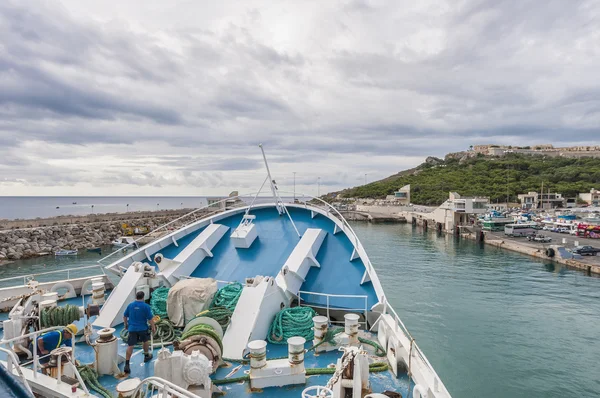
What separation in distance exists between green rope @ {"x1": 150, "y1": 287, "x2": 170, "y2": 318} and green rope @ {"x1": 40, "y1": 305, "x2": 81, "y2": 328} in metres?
1.30

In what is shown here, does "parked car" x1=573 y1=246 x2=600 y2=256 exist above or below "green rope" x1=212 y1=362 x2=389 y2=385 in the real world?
below

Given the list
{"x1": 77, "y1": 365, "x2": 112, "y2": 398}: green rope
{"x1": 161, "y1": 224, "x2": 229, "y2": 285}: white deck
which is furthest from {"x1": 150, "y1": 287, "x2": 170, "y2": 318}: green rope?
{"x1": 77, "y1": 365, "x2": 112, "y2": 398}: green rope

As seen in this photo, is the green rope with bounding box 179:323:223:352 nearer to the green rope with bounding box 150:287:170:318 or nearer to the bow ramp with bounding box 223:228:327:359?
the bow ramp with bounding box 223:228:327:359

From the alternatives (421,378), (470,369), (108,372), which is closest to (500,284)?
(470,369)

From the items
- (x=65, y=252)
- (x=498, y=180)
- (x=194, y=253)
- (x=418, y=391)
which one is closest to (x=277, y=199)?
(x=194, y=253)

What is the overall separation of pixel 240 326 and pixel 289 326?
0.94 meters

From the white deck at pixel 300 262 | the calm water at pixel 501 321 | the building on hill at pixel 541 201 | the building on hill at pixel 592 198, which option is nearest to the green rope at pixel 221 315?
the white deck at pixel 300 262

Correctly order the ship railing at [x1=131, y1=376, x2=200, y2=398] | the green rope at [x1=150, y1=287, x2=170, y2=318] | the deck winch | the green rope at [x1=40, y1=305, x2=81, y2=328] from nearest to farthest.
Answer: the ship railing at [x1=131, y1=376, x2=200, y2=398], the deck winch, the green rope at [x1=40, y1=305, x2=81, y2=328], the green rope at [x1=150, y1=287, x2=170, y2=318]

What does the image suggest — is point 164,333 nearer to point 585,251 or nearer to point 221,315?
point 221,315

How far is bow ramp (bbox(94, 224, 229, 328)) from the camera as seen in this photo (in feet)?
23.2

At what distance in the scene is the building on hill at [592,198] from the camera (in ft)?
255

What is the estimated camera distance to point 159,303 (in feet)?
23.4

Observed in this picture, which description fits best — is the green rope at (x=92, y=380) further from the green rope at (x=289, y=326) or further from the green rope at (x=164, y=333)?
the green rope at (x=289, y=326)

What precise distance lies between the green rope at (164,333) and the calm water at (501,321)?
863cm
